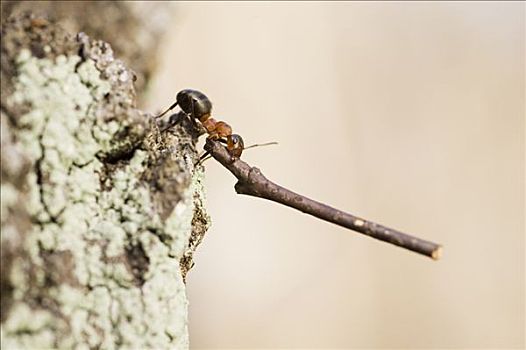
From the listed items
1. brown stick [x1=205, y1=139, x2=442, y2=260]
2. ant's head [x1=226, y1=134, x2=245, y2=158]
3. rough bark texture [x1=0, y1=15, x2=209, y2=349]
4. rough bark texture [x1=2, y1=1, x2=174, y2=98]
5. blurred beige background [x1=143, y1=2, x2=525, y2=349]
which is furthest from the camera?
blurred beige background [x1=143, y1=2, x2=525, y2=349]

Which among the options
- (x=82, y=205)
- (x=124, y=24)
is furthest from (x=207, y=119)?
(x=124, y=24)

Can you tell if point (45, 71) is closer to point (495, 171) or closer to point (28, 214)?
point (28, 214)

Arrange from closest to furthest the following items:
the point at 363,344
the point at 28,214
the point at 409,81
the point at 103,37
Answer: the point at 28,214 < the point at 103,37 < the point at 363,344 < the point at 409,81

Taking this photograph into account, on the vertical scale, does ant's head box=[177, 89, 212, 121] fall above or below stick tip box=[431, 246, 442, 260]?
above

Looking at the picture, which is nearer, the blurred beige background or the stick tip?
the stick tip

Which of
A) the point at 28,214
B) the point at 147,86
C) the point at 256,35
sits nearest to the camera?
the point at 28,214

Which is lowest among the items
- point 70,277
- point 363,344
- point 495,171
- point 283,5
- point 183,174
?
point 70,277

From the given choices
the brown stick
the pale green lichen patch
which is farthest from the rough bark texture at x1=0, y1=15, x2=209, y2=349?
the brown stick

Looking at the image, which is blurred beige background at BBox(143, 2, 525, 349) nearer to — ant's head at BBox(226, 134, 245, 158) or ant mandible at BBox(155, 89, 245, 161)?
ant mandible at BBox(155, 89, 245, 161)

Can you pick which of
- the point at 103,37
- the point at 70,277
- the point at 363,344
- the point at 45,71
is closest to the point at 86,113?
the point at 45,71
